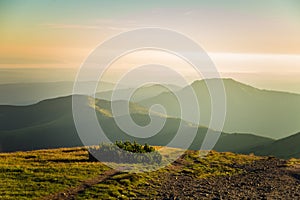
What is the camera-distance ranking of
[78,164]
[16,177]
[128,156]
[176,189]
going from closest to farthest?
[176,189] → [16,177] → [78,164] → [128,156]

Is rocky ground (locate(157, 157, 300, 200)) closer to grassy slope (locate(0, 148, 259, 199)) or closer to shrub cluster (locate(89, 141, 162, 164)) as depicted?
grassy slope (locate(0, 148, 259, 199))

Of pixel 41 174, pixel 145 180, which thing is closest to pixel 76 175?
pixel 41 174

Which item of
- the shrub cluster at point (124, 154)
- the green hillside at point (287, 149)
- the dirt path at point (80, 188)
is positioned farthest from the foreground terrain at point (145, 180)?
the green hillside at point (287, 149)

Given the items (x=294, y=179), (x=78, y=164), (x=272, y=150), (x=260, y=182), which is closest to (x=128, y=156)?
(x=78, y=164)

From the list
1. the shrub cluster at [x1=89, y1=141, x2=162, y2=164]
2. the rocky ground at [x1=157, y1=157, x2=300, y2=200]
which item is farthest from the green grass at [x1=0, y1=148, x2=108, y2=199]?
the rocky ground at [x1=157, y1=157, x2=300, y2=200]

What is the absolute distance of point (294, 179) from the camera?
29859mm

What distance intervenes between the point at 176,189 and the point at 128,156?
9.85m

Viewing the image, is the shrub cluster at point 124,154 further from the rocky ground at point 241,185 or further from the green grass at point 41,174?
the rocky ground at point 241,185

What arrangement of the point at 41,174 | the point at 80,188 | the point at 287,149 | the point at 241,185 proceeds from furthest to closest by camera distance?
1. the point at 287,149
2. the point at 41,174
3. the point at 241,185
4. the point at 80,188

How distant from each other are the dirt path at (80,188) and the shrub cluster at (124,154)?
4.67 meters

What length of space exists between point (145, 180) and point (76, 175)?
5.79 m

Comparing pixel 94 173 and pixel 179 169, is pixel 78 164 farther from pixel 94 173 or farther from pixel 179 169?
pixel 179 169

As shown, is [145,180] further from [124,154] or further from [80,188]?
[124,154]

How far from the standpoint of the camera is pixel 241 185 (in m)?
27.5
